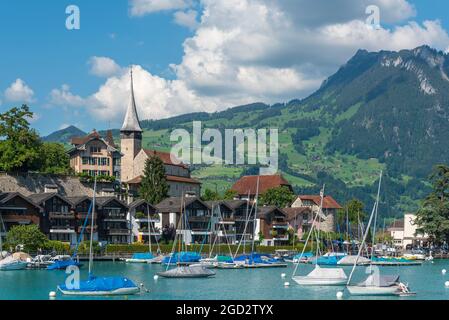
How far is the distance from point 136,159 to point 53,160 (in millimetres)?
30586

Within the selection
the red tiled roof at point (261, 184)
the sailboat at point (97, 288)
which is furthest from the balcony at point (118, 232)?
the sailboat at point (97, 288)

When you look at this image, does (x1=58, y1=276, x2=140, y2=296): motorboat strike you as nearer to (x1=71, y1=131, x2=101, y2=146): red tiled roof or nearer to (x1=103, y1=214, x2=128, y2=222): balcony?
(x1=103, y1=214, x2=128, y2=222): balcony

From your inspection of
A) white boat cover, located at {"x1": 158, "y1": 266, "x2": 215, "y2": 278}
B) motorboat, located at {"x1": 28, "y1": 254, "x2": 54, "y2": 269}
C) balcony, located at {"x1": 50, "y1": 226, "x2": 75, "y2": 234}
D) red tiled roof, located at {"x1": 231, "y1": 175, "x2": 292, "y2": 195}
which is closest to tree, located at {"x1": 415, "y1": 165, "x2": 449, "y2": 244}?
red tiled roof, located at {"x1": 231, "y1": 175, "x2": 292, "y2": 195}

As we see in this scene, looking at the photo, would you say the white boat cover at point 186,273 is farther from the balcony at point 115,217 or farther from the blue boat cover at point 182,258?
the balcony at point 115,217

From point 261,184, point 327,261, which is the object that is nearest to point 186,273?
point 327,261

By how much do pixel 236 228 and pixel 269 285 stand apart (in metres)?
66.0

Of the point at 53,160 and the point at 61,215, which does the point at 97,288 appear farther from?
the point at 53,160

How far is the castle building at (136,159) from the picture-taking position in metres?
163

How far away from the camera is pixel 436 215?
140625 millimetres

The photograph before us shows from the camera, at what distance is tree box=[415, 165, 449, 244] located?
459 feet
